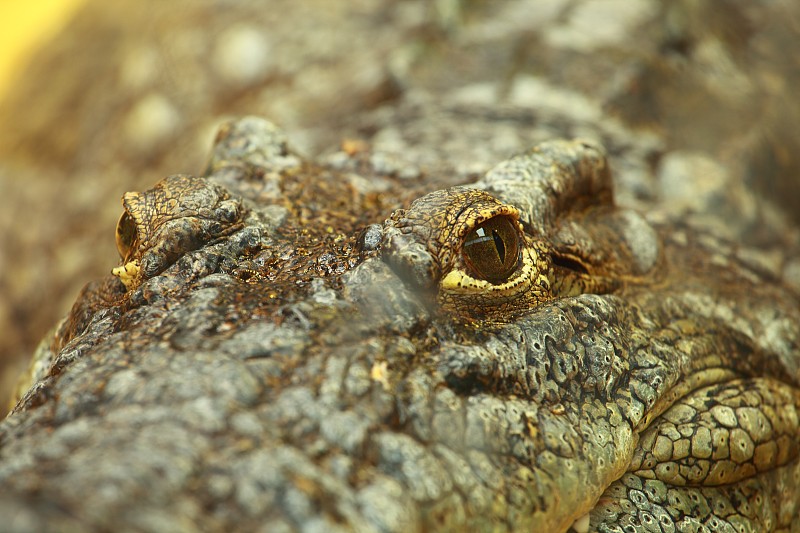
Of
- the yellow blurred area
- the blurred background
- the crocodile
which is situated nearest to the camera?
the crocodile

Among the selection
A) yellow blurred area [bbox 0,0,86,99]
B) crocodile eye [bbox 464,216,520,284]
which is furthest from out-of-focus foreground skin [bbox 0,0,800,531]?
yellow blurred area [bbox 0,0,86,99]

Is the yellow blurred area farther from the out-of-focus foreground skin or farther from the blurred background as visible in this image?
the out-of-focus foreground skin

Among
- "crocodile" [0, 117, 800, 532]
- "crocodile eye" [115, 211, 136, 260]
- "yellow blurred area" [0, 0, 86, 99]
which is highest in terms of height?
"yellow blurred area" [0, 0, 86, 99]

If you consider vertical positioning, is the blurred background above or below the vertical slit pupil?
above

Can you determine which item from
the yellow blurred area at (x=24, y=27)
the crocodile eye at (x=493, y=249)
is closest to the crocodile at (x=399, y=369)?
the crocodile eye at (x=493, y=249)

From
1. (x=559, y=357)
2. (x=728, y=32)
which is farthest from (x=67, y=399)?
(x=728, y=32)

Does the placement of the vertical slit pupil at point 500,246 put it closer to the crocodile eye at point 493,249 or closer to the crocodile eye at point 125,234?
the crocodile eye at point 493,249

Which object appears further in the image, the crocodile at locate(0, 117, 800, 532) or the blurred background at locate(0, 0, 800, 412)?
the blurred background at locate(0, 0, 800, 412)

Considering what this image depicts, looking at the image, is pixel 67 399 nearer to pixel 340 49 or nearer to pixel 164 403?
pixel 164 403
